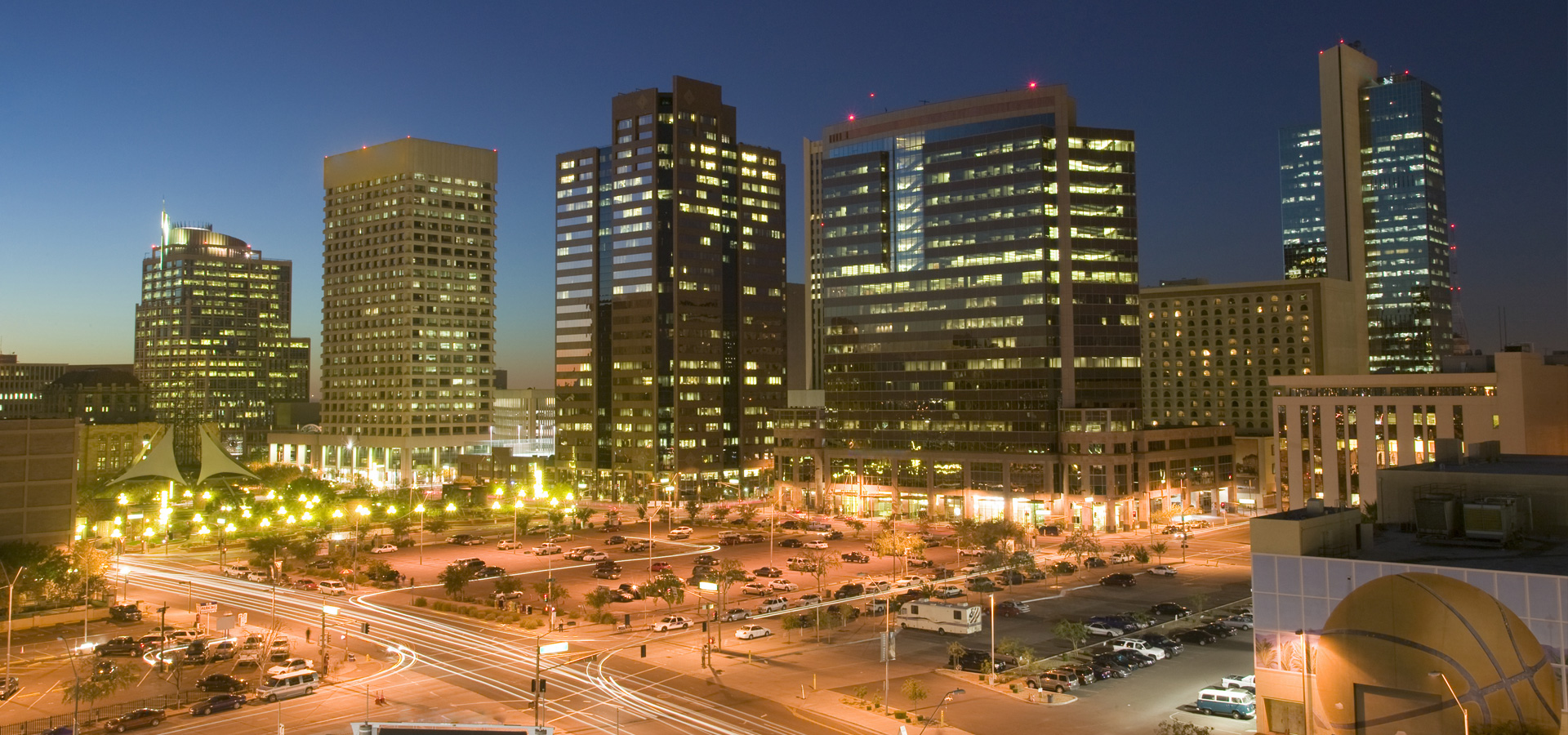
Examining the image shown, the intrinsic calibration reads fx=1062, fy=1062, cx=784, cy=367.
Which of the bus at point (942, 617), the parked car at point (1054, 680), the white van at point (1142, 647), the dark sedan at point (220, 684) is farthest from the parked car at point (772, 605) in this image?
the dark sedan at point (220, 684)

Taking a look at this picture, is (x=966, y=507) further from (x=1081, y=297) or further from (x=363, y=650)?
(x=363, y=650)

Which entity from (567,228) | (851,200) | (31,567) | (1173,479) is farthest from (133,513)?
(1173,479)

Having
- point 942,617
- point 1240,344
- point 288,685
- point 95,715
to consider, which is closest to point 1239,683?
point 942,617

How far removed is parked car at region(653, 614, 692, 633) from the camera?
2645 inches

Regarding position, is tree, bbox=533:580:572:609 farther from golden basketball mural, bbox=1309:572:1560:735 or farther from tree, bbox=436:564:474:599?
golden basketball mural, bbox=1309:572:1560:735

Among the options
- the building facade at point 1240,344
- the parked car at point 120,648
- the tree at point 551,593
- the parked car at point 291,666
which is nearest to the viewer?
the parked car at point 291,666

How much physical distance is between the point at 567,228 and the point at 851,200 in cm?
6236

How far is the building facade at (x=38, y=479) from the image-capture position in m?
80.0

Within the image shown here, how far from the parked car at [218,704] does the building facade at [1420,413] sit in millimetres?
86186

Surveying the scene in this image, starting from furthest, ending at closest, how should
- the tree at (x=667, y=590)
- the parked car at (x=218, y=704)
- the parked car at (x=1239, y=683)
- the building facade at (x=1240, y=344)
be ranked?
the building facade at (x=1240, y=344) < the tree at (x=667, y=590) < the parked car at (x=218, y=704) < the parked car at (x=1239, y=683)

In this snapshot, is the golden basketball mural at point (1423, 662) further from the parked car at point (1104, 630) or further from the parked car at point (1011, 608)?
the parked car at point (1011, 608)

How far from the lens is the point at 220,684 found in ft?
172

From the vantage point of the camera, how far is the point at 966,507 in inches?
5221

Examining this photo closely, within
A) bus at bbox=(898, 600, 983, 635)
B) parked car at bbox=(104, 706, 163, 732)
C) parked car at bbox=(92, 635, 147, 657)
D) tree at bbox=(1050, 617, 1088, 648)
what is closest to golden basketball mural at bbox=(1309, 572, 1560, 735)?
tree at bbox=(1050, 617, 1088, 648)
